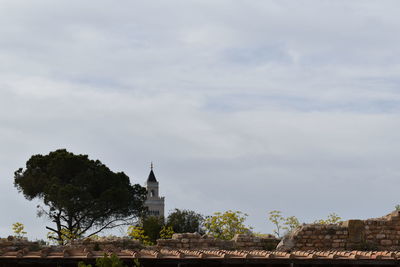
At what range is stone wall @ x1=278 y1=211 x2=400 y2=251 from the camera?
1831cm

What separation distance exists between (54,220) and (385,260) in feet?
96.6

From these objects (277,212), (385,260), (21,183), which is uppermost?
(21,183)

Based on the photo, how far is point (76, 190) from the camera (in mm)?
39812

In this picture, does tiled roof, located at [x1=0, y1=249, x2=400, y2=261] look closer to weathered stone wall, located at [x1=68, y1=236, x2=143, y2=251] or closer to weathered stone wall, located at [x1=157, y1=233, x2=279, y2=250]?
weathered stone wall, located at [x1=68, y1=236, x2=143, y2=251]

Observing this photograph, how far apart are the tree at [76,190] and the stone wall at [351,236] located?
23476 millimetres

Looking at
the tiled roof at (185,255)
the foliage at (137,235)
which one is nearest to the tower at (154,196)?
the foliage at (137,235)

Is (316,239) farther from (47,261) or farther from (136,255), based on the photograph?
(47,261)

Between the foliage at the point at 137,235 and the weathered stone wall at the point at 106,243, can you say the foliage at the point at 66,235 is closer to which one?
the foliage at the point at 137,235

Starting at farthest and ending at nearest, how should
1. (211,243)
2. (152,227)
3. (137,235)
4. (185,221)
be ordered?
(185,221)
(152,227)
(137,235)
(211,243)

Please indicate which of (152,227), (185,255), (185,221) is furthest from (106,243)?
(185,221)

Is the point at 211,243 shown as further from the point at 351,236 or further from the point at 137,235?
the point at 137,235

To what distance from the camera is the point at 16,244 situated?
16219mm

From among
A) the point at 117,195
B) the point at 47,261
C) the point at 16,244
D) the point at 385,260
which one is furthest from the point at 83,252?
the point at 117,195

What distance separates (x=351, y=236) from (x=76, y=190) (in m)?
23.9
